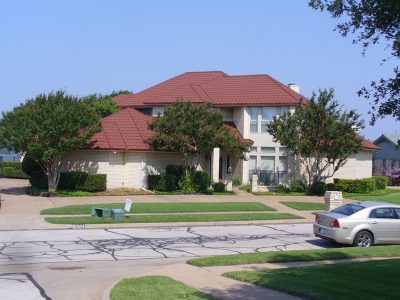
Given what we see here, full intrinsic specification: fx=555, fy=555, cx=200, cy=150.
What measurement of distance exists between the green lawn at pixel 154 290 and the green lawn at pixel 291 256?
2518mm

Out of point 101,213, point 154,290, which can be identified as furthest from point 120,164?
point 154,290

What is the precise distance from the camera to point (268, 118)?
3959 centimetres

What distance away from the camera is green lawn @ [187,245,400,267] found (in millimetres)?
13539

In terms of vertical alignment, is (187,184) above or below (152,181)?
below

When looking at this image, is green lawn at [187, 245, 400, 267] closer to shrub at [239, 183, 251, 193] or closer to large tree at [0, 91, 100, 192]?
large tree at [0, 91, 100, 192]

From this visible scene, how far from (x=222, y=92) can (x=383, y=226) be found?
84.0ft

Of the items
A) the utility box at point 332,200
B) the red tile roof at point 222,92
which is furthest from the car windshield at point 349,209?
the red tile roof at point 222,92

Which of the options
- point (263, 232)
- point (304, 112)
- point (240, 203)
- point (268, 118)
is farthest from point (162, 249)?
point (268, 118)

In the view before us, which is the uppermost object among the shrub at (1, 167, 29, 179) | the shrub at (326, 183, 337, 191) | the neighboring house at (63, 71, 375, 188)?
the neighboring house at (63, 71, 375, 188)

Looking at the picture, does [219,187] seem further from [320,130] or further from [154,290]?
[154,290]

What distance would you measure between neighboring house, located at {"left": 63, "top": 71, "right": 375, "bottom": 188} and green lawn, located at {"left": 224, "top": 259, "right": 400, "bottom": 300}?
78.2 feet

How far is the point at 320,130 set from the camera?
35625 mm

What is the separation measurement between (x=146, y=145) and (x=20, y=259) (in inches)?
892

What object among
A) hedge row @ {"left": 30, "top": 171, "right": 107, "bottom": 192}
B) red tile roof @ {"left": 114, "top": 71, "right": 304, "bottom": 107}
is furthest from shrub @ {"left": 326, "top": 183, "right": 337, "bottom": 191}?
hedge row @ {"left": 30, "top": 171, "right": 107, "bottom": 192}
